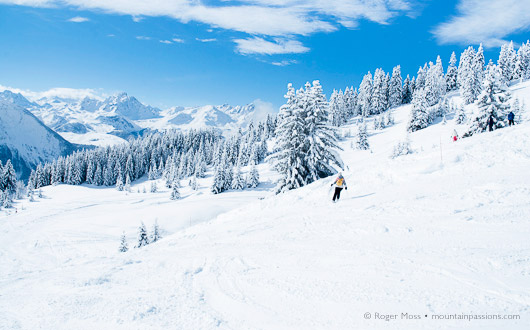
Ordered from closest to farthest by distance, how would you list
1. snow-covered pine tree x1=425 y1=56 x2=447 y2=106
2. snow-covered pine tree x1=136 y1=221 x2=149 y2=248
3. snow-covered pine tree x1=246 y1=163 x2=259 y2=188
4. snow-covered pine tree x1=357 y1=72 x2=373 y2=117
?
1. snow-covered pine tree x1=136 y1=221 x2=149 y2=248
2. snow-covered pine tree x1=246 y1=163 x2=259 y2=188
3. snow-covered pine tree x1=425 y1=56 x2=447 y2=106
4. snow-covered pine tree x1=357 y1=72 x2=373 y2=117

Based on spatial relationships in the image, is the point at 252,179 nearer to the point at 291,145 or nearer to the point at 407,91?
the point at 291,145

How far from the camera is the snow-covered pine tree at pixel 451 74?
3939 inches

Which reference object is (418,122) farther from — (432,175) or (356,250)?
(356,250)

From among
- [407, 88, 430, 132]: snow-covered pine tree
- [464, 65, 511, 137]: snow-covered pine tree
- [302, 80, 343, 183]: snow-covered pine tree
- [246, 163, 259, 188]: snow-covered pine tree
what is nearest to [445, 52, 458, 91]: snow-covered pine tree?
[407, 88, 430, 132]: snow-covered pine tree

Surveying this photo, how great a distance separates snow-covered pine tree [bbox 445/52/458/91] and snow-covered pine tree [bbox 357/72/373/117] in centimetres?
2799

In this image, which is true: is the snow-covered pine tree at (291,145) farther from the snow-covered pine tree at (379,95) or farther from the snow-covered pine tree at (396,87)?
A: the snow-covered pine tree at (396,87)

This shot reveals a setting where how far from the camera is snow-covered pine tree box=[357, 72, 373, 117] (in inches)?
3835

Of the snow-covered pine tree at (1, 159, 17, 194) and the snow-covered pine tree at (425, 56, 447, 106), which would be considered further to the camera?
the snow-covered pine tree at (425, 56, 447, 106)

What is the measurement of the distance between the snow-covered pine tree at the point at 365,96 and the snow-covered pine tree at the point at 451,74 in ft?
91.8

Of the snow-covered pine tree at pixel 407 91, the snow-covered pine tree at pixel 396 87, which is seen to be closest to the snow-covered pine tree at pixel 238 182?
the snow-covered pine tree at pixel 396 87

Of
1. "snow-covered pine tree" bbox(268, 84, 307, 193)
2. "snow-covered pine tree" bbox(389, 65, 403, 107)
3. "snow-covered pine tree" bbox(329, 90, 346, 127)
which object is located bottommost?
"snow-covered pine tree" bbox(268, 84, 307, 193)

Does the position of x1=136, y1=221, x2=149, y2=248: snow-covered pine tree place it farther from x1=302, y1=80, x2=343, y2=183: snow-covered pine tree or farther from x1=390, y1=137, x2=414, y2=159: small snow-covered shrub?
x1=390, y1=137, x2=414, y2=159: small snow-covered shrub

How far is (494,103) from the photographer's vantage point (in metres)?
30.2

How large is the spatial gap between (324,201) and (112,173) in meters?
110
